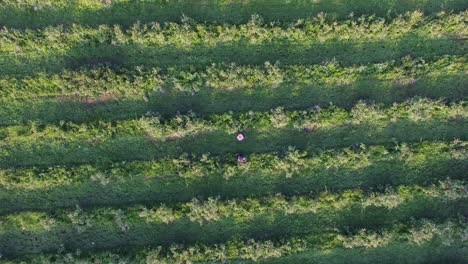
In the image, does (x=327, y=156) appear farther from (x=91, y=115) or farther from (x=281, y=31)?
(x=91, y=115)

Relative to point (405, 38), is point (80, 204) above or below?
below

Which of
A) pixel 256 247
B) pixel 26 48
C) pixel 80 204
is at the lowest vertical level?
pixel 256 247

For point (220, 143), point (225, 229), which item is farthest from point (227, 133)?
point (225, 229)

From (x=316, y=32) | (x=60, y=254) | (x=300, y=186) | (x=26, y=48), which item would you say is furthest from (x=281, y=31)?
(x=60, y=254)

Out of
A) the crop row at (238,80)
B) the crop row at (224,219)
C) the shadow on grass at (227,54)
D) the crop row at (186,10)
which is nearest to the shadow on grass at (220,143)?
the crop row at (238,80)

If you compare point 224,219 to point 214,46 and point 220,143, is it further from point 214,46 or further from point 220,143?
point 214,46

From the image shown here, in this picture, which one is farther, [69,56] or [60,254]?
[69,56]
